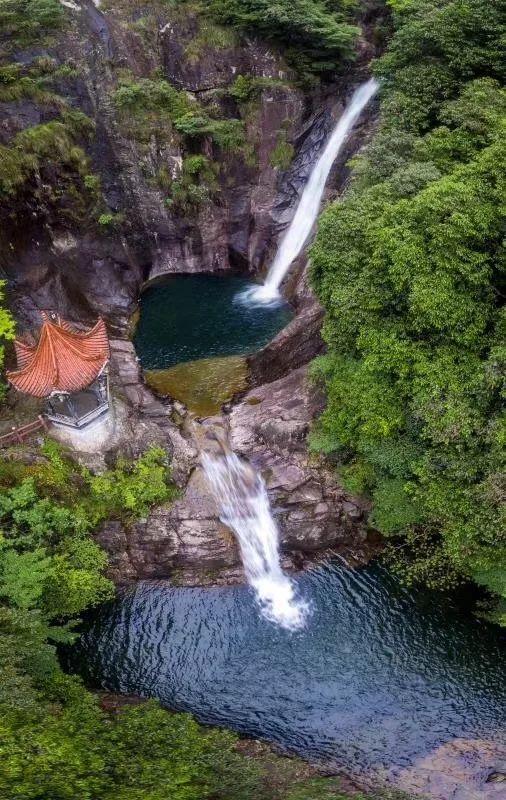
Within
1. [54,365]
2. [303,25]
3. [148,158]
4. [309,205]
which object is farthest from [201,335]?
[303,25]

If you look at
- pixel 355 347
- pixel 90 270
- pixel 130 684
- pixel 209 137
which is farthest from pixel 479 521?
pixel 209 137

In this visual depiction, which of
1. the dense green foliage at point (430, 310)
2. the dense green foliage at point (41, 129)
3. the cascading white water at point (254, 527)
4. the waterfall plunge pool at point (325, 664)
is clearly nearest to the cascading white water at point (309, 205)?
the dense green foliage at point (430, 310)

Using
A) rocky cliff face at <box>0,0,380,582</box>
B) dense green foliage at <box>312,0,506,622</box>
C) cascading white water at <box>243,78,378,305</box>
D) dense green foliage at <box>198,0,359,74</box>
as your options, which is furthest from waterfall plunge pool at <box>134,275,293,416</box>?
dense green foliage at <box>198,0,359,74</box>

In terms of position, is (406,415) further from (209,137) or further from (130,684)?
(209,137)

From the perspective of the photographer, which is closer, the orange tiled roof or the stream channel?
the stream channel

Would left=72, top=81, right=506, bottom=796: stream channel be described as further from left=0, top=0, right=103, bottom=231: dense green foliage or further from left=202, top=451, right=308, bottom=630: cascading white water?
left=0, top=0, right=103, bottom=231: dense green foliage

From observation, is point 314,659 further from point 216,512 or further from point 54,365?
point 54,365
